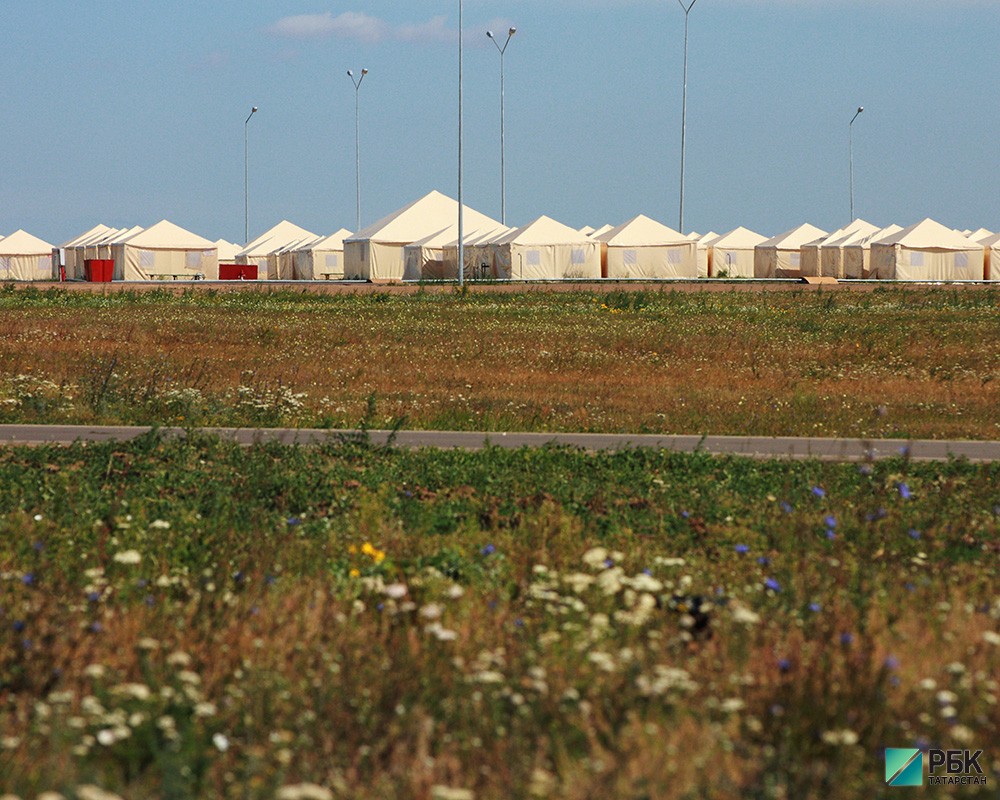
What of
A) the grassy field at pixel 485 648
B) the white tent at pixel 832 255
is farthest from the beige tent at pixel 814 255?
the grassy field at pixel 485 648

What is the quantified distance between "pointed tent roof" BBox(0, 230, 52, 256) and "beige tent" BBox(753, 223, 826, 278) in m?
45.3

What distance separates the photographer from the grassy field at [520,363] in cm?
1856

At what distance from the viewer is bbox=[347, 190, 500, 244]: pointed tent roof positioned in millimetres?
69144

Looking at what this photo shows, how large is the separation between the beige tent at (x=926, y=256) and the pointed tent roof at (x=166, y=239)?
36.9 metres

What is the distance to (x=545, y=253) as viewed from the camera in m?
62.0

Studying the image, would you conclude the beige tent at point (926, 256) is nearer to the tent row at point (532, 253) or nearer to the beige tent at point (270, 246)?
the tent row at point (532, 253)

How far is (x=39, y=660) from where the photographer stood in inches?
235

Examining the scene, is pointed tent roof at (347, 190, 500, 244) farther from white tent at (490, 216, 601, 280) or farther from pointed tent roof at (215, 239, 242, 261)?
pointed tent roof at (215, 239, 242, 261)

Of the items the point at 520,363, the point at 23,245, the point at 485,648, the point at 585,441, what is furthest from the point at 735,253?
the point at 485,648

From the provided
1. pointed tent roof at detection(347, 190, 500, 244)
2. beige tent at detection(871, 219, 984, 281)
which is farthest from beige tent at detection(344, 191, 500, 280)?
beige tent at detection(871, 219, 984, 281)

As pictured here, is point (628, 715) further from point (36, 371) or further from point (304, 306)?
point (304, 306)

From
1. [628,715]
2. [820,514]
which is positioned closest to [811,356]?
[820,514]

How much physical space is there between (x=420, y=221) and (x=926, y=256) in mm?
26507

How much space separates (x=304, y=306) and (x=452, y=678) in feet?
111
